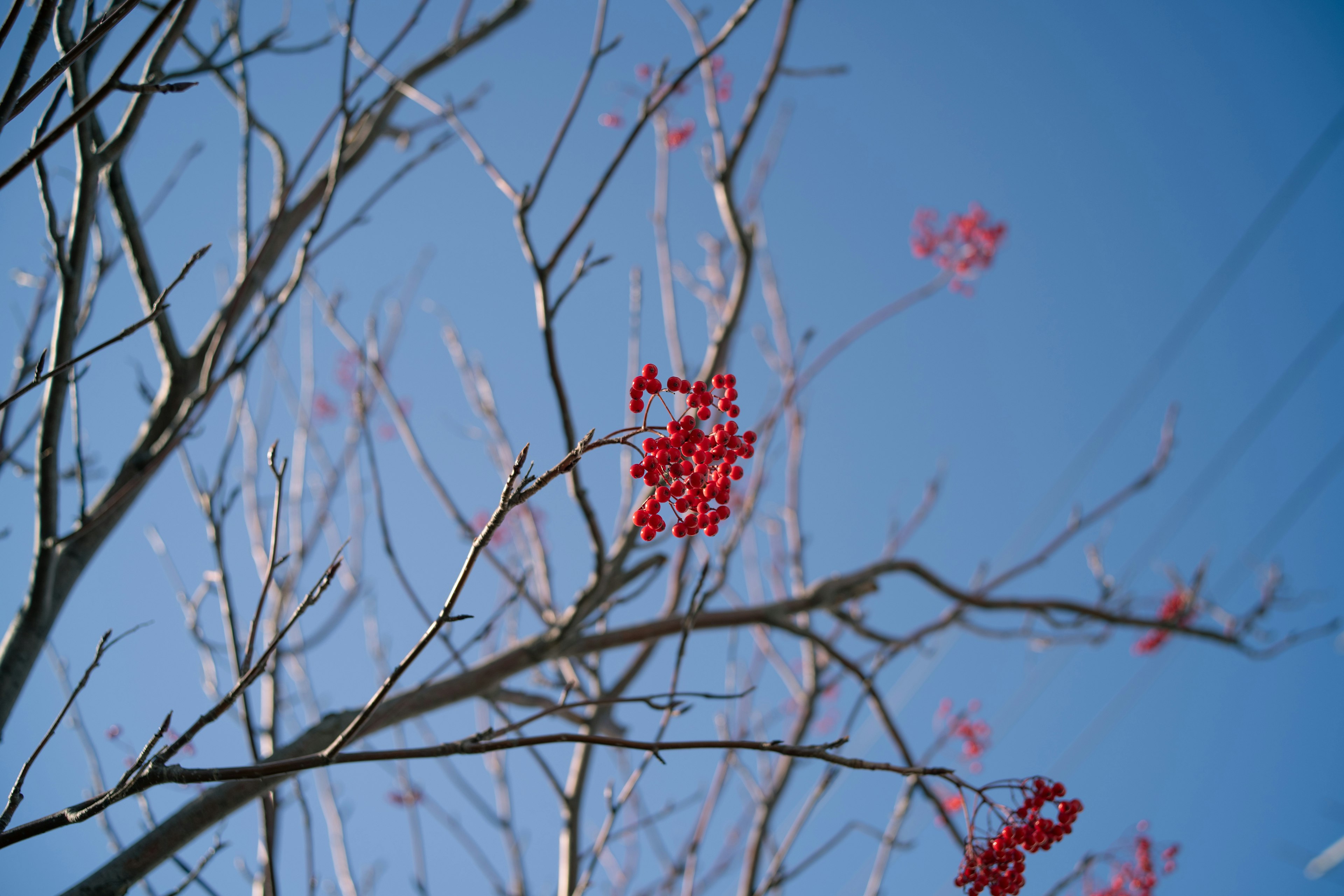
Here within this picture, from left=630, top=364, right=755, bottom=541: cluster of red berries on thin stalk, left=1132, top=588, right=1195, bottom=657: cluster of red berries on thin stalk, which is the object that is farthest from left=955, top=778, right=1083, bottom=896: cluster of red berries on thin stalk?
left=1132, top=588, right=1195, bottom=657: cluster of red berries on thin stalk

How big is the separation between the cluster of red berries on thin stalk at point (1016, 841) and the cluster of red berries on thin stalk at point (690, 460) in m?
0.68

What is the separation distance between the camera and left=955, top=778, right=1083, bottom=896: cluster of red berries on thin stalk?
1380mm

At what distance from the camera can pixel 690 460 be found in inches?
47.0

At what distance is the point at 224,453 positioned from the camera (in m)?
1.89

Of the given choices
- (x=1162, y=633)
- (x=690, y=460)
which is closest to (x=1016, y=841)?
(x=690, y=460)

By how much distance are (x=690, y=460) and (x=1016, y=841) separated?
962 millimetres

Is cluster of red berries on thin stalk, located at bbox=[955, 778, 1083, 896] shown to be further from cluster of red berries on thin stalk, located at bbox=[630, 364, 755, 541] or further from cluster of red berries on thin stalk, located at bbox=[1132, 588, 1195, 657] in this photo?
cluster of red berries on thin stalk, located at bbox=[1132, 588, 1195, 657]

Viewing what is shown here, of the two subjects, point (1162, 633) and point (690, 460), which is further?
point (1162, 633)

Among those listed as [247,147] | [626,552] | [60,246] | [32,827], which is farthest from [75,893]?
[247,147]

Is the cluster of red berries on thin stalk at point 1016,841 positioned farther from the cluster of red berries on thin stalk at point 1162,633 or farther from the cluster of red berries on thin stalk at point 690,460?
the cluster of red berries on thin stalk at point 1162,633

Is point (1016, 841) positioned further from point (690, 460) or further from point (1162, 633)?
point (1162, 633)

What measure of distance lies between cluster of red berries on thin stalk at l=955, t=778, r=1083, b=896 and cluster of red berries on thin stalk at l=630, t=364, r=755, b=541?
0.68 metres

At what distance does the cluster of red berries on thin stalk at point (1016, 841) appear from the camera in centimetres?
138

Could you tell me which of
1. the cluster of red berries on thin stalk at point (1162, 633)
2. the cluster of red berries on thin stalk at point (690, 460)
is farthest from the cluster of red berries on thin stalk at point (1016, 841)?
the cluster of red berries on thin stalk at point (1162, 633)
